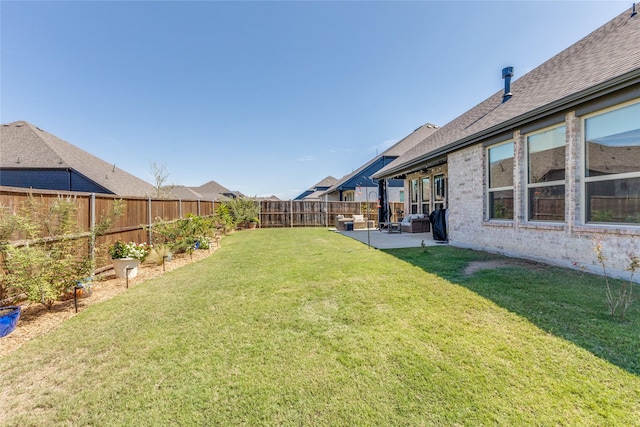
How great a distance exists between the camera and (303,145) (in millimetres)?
23109

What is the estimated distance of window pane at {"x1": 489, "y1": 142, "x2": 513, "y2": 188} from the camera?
646 cm

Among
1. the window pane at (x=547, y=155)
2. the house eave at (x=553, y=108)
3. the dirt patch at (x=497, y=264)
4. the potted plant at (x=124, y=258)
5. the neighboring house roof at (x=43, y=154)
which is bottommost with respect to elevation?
the dirt patch at (x=497, y=264)

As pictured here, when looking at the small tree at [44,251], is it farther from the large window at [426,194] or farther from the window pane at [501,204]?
the large window at [426,194]

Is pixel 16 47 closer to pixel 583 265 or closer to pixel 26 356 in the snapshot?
pixel 26 356

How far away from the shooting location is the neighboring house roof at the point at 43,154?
14.8m

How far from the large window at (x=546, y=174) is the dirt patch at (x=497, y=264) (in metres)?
1.05

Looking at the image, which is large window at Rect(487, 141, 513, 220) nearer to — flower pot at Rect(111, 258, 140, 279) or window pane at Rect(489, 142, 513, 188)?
window pane at Rect(489, 142, 513, 188)

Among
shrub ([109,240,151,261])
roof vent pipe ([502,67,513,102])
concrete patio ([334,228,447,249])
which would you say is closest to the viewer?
shrub ([109,240,151,261])

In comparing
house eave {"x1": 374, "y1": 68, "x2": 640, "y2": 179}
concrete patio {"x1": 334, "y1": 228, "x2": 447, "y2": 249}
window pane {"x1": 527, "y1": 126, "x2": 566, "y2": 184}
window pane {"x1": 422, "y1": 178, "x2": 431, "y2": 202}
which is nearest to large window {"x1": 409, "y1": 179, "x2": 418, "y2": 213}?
window pane {"x1": 422, "y1": 178, "x2": 431, "y2": 202}

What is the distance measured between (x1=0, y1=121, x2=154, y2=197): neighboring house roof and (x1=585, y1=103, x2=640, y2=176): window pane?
1946 centimetres

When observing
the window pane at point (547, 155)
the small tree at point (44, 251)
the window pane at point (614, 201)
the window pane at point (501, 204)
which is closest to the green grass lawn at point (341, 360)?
the small tree at point (44, 251)

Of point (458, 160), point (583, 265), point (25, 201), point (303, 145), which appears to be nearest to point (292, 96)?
point (303, 145)

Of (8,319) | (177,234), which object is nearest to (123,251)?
(177,234)

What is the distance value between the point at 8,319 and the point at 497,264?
7.93 metres
